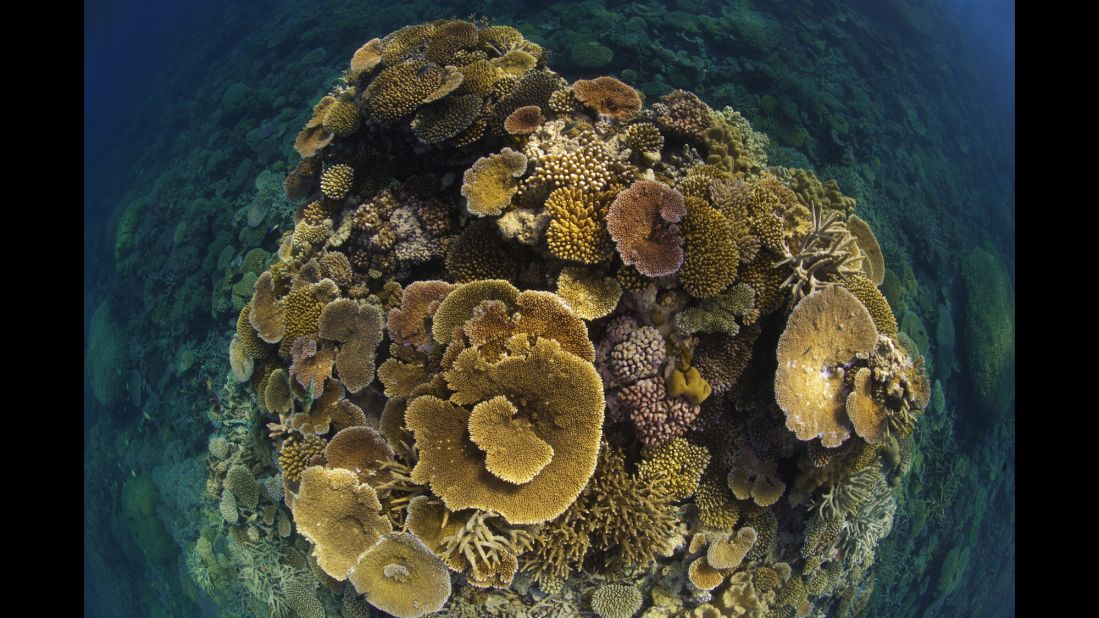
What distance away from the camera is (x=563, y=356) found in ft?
12.0

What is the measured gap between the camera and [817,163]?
11.5 meters

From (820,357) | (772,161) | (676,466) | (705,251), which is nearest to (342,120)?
(705,251)

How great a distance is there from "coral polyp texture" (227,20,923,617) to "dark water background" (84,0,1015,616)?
5.64m

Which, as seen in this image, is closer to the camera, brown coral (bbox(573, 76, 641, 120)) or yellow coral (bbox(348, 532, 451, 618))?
yellow coral (bbox(348, 532, 451, 618))

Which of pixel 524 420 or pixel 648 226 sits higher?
pixel 648 226

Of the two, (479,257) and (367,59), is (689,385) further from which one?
(367,59)

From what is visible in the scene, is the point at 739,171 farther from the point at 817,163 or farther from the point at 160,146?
the point at 160,146

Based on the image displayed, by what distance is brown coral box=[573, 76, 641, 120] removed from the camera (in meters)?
4.91

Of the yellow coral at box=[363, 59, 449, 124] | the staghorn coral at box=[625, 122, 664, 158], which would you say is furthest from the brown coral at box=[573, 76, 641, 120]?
the yellow coral at box=[363, 59, 449, 124]

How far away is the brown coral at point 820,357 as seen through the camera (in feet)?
13.6

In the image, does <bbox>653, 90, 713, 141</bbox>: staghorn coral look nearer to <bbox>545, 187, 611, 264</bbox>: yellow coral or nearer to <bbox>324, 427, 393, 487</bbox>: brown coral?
<bbox>545, 187, 611, 264</bbox>: yellow coral

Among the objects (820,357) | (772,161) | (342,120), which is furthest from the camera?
(772,161)

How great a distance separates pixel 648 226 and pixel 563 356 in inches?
51.4

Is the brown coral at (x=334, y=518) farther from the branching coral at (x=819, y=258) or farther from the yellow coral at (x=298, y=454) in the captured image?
the branching coral at (x=819, y=258)
